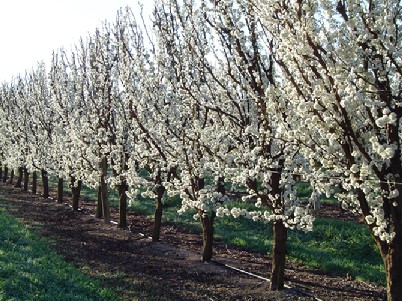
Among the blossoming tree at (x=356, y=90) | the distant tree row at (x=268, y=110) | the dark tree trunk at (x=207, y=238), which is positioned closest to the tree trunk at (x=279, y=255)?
the distant tree row at (x=268, y=110)

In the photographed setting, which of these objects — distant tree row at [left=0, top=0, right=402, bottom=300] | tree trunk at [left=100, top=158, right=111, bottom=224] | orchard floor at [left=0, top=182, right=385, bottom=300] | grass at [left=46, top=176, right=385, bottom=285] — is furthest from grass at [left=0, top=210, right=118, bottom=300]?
grass at [left=46, top=176, right=385, bottom=285]

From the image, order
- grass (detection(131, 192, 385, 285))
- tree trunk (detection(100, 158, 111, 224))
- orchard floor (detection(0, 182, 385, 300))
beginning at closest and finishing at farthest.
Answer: orchard floor (detection(0, 182, 385, 300)) < grass (detection(131, 192, 385, 285)) < tree trunk (detection(100, 158, 111, 224))

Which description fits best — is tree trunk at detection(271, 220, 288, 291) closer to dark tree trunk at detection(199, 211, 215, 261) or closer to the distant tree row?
the distant tree row

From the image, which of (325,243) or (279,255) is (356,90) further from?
(325,243)

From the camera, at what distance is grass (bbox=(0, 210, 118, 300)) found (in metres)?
8.12

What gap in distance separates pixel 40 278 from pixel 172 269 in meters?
3.46

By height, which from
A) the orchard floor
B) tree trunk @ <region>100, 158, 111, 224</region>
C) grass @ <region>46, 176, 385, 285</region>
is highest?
tree trunk @ <region>100, 158, 111, 224</region>

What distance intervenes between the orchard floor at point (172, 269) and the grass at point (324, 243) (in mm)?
485

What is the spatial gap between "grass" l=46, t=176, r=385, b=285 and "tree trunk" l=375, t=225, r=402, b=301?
470cm

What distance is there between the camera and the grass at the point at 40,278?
8125 millimetres

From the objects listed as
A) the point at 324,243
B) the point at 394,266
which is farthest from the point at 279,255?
the point at 324,243

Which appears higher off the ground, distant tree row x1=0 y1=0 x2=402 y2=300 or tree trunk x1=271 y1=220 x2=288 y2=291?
distant tree row x1=0 y1=0 x2=402 y2=300

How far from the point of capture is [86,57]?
20.5 metres

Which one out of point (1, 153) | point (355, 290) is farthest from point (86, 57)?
point (1, 153)
